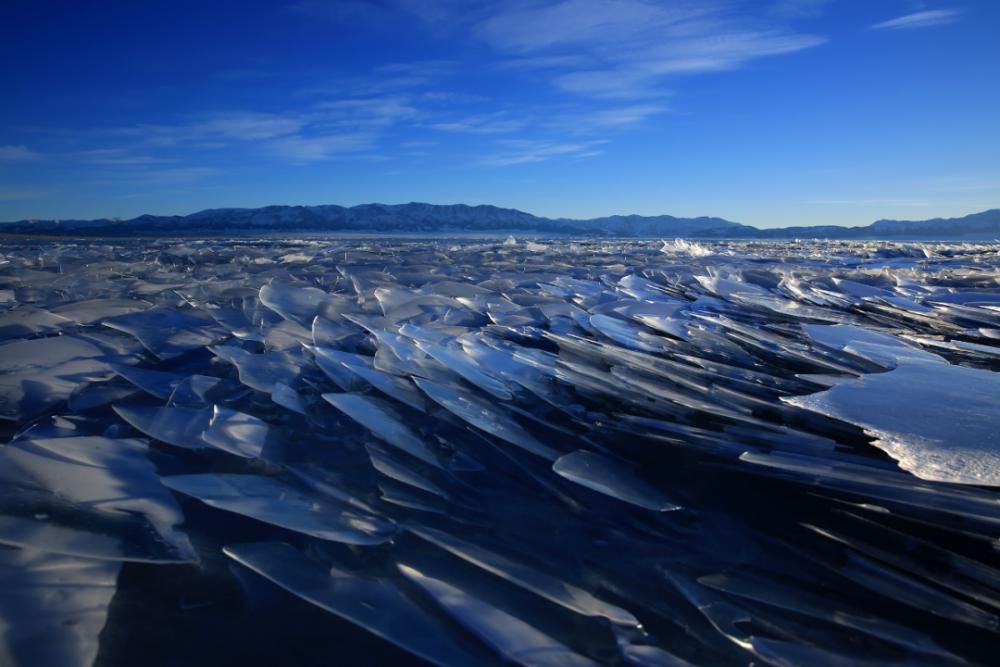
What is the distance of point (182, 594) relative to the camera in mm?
1102

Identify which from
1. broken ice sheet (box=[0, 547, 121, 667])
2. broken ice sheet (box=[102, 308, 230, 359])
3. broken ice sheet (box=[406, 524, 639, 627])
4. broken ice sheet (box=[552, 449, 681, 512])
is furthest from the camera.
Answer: broken ice sheet (box=[102, 308, 230, 359])

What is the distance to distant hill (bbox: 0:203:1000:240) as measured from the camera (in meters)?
31.7

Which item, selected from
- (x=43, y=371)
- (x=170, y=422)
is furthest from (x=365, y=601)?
(x=43, y=371)

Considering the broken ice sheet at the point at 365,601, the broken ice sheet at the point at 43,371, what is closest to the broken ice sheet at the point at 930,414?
the broken ice sheet at the point at 365,601

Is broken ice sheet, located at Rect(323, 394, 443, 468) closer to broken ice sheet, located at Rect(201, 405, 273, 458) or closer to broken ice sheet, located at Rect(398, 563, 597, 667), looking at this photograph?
broken ice sheet, located at Rect(201, 405, 273, 458)

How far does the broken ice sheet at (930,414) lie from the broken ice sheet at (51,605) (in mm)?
1709

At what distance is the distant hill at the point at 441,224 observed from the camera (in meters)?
31.7

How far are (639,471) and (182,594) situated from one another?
3.44ft

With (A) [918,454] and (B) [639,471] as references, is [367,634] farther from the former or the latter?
(A) [918,454]

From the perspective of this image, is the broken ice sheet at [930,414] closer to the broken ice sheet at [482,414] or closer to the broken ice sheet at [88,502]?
the broken ice sheet at [482,414]

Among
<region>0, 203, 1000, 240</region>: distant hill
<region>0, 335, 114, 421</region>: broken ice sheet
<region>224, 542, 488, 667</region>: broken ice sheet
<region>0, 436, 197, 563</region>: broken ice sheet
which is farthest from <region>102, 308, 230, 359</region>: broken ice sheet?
<region>0, 203, 1000, 240</region>: distant hill

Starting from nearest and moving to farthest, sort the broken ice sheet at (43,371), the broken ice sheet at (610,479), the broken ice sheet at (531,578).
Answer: the broken ice sheet at (531,578) → the broken ice sheet at (610,479) → the broken ice sheet at (43,371)

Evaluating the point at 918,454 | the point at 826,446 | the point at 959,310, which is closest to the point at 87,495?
the point at 826,446

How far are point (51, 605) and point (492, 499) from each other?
2.79 feet
